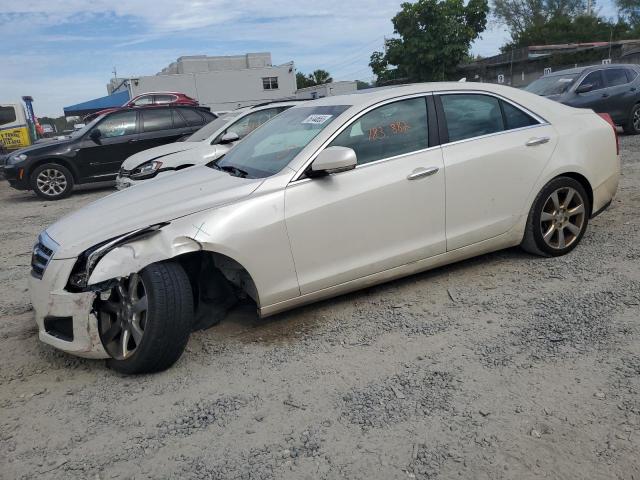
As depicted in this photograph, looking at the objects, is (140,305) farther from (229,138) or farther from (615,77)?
(615,77)

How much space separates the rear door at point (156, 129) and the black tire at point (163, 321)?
29.2ft

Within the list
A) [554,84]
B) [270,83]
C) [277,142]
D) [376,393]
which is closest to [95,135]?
[277,142]

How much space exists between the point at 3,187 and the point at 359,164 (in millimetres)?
13606

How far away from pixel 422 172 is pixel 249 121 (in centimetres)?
550

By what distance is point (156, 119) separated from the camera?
11.7 metres

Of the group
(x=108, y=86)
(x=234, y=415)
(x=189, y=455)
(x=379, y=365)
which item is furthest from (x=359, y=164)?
(x=108, y=86)

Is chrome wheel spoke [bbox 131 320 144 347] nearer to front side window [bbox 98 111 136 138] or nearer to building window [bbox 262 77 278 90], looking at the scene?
front side window [bbox 98 111 136 138]

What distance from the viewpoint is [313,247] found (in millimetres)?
3631

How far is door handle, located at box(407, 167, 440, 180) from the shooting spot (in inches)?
155

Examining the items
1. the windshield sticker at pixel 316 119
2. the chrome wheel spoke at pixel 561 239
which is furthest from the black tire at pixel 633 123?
the windshield sticker at pixel 316 119

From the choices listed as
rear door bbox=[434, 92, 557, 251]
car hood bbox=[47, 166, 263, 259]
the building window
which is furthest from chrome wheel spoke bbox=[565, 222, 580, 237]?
the building window

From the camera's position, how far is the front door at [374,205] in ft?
11.9

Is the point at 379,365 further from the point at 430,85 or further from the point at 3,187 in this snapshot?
the point at 3,187

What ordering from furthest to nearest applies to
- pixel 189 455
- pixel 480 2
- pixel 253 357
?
pixel 480 2
pixel 253 357
pixel 189 455
